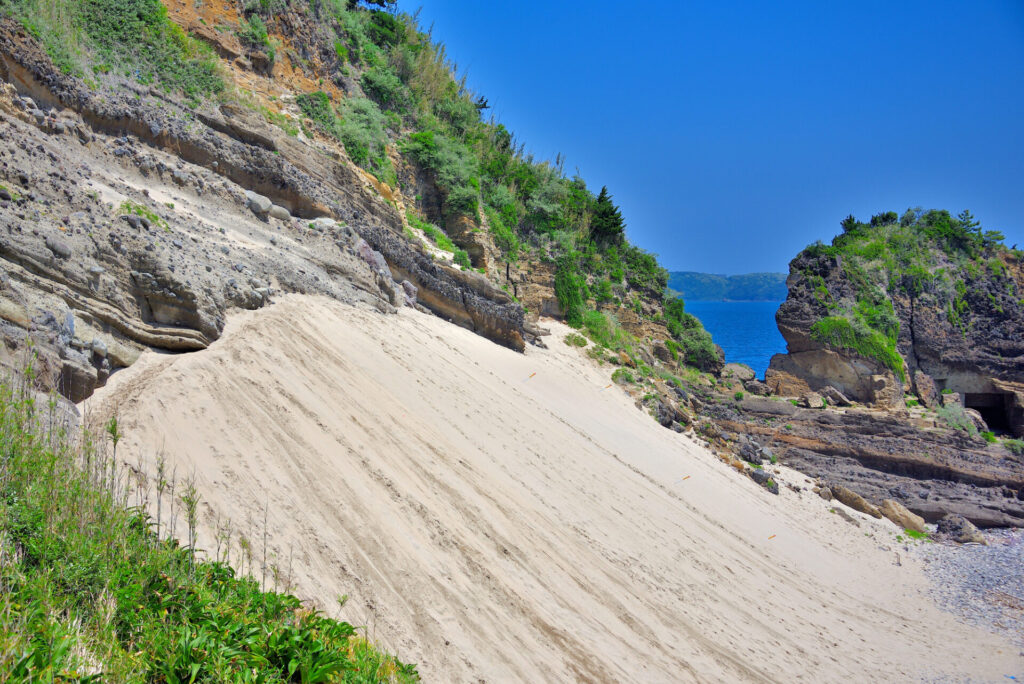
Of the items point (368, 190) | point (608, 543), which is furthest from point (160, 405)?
point (368, 190)

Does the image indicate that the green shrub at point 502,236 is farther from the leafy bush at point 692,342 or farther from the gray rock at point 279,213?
the gray rock at point 279,213

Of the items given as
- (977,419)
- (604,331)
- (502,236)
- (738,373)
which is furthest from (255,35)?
(977,419)

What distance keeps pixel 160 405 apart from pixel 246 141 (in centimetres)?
708

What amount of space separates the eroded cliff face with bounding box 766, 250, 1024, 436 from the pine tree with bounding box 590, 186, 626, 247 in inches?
244

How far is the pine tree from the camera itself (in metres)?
22.3

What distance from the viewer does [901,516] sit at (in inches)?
507

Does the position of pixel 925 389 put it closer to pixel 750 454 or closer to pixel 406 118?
pixel 750 454

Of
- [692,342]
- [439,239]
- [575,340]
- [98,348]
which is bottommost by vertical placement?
[98,348]

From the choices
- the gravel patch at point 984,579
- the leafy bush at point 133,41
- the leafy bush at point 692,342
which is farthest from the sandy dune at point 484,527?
the leafy bush at point 692,342

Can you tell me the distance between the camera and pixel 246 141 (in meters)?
10.6

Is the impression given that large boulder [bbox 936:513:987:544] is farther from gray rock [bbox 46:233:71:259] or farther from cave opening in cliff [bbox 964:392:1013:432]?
gray rock [bbox 46:233:71:259]

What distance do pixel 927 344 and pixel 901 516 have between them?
8.82 metres

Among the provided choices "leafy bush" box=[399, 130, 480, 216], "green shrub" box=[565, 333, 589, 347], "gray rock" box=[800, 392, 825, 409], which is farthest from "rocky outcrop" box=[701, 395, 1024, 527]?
"leafy bush" box=[399, 130, 480, 216]

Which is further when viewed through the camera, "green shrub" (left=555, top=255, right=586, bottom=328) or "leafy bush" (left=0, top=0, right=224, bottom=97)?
"green shrub" (left=555, top=255, right=586, bottom=328)
